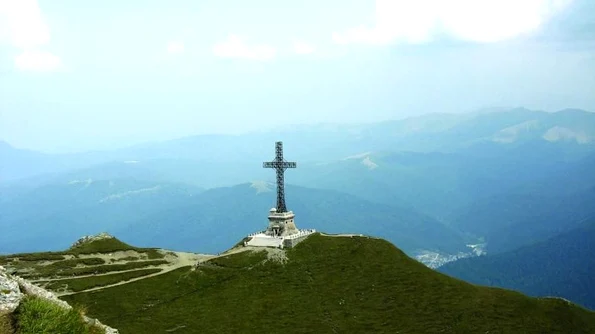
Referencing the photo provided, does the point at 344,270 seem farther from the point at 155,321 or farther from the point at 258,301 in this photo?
the point at 155,321

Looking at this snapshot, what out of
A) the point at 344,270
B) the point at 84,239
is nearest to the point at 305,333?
the point at 344,270

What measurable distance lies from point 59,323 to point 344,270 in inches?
3292

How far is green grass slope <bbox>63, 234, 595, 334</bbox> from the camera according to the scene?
82.8 metres

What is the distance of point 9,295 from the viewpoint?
18328 mm

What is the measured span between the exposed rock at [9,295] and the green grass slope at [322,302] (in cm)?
6333

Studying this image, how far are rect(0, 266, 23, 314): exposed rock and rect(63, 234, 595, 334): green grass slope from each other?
6333cm

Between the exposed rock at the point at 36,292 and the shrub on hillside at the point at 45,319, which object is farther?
the exposed rock at the point at 36,292

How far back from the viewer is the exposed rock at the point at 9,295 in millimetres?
18141

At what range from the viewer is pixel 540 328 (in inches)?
3359

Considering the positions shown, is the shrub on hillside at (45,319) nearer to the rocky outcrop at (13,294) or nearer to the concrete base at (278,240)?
the rocky outcrop at (13,294)

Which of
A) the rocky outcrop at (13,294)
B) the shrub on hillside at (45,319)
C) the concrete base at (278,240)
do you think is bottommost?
the concrete base at (278,240)

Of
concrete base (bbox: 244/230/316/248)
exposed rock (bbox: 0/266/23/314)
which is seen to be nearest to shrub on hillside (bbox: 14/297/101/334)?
exposed rock (bbox: 0/266/23/314)

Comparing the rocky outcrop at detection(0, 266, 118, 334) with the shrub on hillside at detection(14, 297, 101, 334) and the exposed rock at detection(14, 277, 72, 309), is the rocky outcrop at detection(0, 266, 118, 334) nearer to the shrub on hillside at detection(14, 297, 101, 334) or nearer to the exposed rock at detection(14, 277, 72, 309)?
the exposed rock at detection(14, 277, 72, 309)

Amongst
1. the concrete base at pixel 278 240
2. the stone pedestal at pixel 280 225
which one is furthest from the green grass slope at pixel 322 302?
the stone pedestal at pixel 280 225
